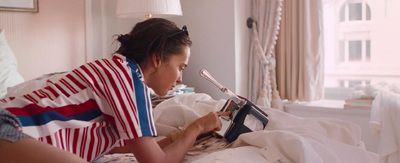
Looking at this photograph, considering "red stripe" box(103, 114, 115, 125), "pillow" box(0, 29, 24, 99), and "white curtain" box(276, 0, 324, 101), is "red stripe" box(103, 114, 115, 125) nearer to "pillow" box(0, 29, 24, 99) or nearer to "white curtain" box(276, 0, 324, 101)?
"pillow" box(0, 29, 24, 99)

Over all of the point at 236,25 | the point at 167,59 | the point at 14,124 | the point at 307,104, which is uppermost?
the point at 236,25

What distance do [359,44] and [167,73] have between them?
6.93 feet

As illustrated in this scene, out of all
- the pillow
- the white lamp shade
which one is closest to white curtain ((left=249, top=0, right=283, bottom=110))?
the white lamp shade

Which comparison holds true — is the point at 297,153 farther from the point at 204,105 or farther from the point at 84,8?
the point at 84,8

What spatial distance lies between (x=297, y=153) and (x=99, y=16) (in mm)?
2418

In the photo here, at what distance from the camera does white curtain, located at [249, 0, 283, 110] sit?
314 cm

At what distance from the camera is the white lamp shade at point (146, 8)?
293 cm

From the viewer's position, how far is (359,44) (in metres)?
3.21

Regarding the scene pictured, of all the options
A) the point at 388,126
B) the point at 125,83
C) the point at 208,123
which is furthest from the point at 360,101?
Result: the point at 125,83

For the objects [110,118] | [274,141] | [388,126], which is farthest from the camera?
[388,126]

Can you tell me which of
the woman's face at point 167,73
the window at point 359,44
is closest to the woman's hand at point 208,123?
the woman's face at point 167,73

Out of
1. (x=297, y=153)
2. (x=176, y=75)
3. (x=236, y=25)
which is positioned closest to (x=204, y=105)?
(x=176, y=75)

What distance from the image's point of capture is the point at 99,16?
135 inches

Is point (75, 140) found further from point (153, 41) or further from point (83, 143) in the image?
point (153, 41)
